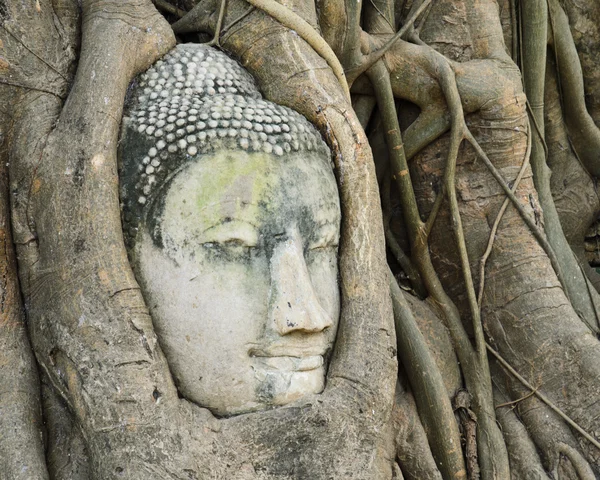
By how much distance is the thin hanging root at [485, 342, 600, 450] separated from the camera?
2498 millimetres

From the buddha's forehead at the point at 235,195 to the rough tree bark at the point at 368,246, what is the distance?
0.15 metres

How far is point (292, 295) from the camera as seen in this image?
6.01 ft

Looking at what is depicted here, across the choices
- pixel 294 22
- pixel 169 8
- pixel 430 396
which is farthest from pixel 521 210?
pixel 169 8

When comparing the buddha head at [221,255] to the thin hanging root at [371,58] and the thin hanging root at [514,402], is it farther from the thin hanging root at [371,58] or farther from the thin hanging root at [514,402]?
the thin hanging root at [514,402]

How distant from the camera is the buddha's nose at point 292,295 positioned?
1.82 metres

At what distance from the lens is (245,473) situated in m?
1.75

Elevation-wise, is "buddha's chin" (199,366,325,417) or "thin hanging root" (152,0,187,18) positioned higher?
"thin hanging root" (152,0,187,18)

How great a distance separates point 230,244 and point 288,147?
0.29 m

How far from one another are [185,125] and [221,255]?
32 centimetres

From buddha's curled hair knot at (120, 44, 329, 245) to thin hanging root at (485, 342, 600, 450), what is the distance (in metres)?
1.07

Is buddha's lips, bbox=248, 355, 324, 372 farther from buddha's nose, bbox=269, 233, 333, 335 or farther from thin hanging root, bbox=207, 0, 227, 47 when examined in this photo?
thin hanging root, bbox=207, 0, 227, 47

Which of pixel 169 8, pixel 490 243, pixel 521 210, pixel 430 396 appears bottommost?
pixel 430 396

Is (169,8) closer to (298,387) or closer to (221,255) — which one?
(221,255)

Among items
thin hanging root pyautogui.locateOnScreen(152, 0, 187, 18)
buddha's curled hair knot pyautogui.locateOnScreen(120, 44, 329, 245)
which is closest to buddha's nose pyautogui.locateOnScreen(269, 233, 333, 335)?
buddha's curled hair knot pyautogui.locateOnScreen(120, 44, 329, 245)
